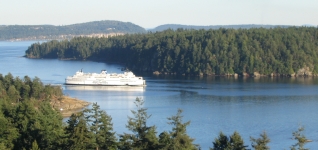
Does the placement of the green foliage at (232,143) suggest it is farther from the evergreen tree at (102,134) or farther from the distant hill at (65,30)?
the distant hill at (65,30)

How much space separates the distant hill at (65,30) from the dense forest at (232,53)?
324ft

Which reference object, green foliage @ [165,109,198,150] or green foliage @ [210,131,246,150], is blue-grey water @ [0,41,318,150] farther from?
green foliage @ [165,109,198,150]

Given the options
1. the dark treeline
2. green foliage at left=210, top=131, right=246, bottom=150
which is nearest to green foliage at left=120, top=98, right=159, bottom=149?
the dark treeline

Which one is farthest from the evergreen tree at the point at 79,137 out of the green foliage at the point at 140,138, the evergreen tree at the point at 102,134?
the green foliage at the point at 140,138

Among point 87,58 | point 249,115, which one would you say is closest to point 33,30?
point 87,58

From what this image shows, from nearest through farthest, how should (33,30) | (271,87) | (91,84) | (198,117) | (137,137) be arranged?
1. (137,137)
2. (198,117)
3. (271,87)
4. (91,84)
5. (33,30)

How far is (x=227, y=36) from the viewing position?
2248 inches

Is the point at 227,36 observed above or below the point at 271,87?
above

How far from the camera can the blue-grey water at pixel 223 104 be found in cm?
2283

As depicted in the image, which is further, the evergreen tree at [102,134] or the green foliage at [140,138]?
the evergreen tree at [102,134]

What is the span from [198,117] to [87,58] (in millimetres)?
49609

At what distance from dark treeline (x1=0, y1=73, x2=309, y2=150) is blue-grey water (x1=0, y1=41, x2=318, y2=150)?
6301 mm

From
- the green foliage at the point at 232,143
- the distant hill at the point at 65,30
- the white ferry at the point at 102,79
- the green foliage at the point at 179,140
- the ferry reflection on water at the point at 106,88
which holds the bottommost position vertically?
the ferry reflection on water at the point at 106,88

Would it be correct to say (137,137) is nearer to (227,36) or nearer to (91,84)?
(91,84)
